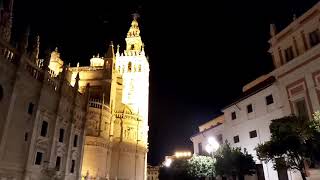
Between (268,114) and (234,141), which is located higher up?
(268,114)

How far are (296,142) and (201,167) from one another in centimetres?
1822

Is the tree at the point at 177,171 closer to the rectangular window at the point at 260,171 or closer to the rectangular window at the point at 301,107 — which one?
the rectangular window at the point at 260,171

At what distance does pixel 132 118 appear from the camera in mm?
53844

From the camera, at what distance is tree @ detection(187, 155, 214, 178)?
35000mm

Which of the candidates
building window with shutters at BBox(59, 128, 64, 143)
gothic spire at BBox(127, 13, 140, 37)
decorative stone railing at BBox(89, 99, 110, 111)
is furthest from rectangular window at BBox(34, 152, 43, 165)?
gothic spire at BBox(127, 13, 140, 37)

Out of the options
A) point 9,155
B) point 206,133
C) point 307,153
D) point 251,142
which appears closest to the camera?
Result: point 307,153

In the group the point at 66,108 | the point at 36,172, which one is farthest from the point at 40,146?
the point at 66,108

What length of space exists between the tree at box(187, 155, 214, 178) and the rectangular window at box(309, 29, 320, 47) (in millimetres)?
19011

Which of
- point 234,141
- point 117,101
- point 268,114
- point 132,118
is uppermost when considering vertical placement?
point 117,101

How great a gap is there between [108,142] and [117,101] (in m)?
10.8

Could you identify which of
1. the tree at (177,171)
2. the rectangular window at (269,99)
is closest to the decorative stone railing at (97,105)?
the tree at (177,171)

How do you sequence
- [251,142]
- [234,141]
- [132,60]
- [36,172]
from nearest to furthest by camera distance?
[36,172] → [251,142] → [234,141] → [132,60]

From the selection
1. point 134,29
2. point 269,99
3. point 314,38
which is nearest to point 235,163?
point 269,99

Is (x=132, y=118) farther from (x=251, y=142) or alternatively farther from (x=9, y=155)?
(x=9, y=155)
